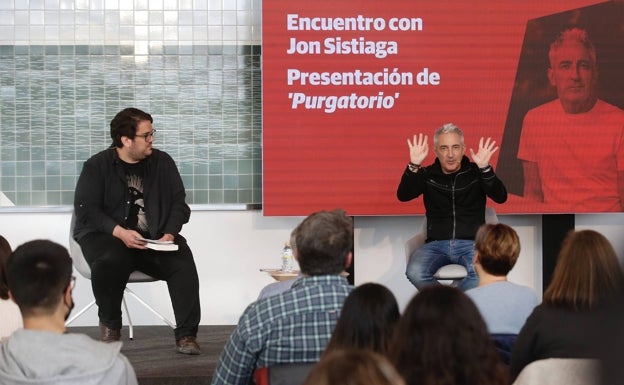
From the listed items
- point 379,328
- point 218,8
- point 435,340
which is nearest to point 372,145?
point 218,8

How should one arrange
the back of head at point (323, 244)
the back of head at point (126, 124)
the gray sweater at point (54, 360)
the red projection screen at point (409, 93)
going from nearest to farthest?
the gray sweater at point (54, 360) → the back of head at point (323, 244) → the back of head at point (126, 124) → the red projection screen at point (409, 93)

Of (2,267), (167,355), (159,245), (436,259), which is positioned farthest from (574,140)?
(2,267)

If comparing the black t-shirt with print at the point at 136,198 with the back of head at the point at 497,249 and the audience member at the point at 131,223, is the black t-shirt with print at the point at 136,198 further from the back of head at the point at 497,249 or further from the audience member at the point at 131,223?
the back of head at the point at 497,249

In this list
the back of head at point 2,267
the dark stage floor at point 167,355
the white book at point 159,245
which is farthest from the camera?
the white book at point 159,245

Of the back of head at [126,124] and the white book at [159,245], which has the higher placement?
the back of head at [126,124]

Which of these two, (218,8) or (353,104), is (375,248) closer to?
(353,104)

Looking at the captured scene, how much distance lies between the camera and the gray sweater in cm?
200

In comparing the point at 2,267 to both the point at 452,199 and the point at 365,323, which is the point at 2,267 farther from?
the point at 452,199

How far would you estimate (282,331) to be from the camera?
235 centimetres

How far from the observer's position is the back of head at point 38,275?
82.8 inches

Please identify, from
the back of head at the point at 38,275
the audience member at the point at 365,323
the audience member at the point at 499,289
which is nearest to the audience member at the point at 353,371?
the audience member at the point at 365,323

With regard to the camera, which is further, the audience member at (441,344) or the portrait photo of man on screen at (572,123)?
the portrait photo of man on screen at (572,123)

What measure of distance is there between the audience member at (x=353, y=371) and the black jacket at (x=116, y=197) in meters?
3.55

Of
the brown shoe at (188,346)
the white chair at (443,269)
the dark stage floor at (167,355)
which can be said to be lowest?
the dark stage floor at (167,355)
